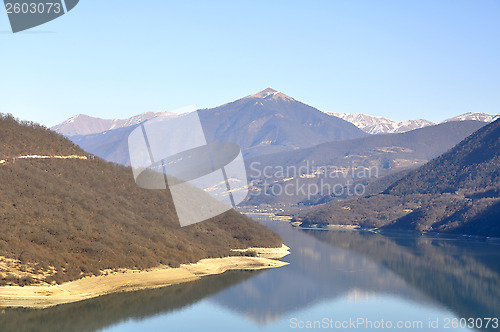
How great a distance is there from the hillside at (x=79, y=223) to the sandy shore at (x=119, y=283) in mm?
1829

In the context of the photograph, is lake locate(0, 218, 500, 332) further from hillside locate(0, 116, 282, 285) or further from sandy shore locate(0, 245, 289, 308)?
hillside locate(0, 116, 282, 285)

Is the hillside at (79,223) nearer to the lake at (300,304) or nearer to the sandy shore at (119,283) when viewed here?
the sandy shore at (119,283)

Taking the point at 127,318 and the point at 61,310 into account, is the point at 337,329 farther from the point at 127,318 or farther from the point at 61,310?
the point at 61,310

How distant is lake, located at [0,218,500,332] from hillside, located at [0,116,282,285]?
346 inches

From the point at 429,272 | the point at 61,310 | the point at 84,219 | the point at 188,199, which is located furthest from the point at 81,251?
the point at 429,272

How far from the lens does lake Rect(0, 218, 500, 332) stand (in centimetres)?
9188

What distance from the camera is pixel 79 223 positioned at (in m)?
118

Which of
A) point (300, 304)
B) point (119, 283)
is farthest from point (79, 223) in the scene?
point (300, 304)

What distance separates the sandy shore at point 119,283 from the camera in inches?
3661

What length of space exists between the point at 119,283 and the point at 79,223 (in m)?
16.1

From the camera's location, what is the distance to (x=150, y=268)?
396 feet

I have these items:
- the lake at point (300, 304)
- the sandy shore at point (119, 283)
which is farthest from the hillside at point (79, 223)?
the lake at point (300, 304)

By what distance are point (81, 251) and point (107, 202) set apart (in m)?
29.5

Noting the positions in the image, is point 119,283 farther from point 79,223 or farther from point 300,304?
point 300,304
